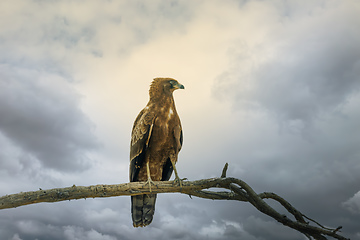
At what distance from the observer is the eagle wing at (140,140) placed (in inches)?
225

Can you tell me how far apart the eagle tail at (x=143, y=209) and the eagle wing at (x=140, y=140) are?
0.43 meters

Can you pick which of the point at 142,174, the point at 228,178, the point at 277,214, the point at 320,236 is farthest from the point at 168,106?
the point at 320,236

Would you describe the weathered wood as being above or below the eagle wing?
below

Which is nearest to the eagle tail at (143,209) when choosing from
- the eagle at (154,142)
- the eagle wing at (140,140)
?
the eagle at (154,142)

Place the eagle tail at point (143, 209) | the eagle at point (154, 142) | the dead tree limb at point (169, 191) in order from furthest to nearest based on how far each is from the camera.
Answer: the eagle tail at point (143, 209)
the eagle at point (154, 142)
the dead tree limb at point (169, 191)

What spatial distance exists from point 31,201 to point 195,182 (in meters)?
2.79

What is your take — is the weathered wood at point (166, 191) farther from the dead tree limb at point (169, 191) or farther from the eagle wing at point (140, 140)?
the eagle wing at point (140, 140)

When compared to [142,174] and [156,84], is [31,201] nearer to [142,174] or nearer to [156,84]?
[142,174]

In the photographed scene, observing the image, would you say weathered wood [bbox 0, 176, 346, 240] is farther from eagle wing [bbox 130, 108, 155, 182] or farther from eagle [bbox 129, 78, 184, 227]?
eagle wing [bbox 130, 108, 155, 182]

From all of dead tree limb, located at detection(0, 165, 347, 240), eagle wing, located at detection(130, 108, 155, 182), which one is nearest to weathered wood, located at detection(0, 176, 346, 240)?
dead tree limb, located at detection(0, 165, 347, 240)

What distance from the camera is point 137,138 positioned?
584 cm

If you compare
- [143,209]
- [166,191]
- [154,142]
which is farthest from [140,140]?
[143,209]

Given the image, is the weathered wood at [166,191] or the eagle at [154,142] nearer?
the weathered wood at [166,191]

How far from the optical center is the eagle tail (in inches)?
237
